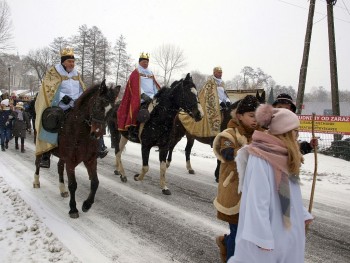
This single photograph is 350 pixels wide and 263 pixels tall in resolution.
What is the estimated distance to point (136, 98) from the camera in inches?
276

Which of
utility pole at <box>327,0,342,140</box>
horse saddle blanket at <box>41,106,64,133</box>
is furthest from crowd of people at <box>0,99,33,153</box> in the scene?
utility pole at <box>327,0,342,140</box>

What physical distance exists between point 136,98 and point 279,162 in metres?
5.32

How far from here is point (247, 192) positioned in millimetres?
2109

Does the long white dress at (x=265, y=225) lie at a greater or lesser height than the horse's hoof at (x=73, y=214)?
greater

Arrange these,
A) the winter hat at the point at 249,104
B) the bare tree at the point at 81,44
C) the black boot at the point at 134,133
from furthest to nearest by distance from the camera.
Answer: the bare tree at the point at 81,44, the black boot at the point at 134,133, the winter hat at the point at 249,104

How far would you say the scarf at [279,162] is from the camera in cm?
204

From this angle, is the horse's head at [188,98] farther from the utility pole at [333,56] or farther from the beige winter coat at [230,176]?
the utility pole at [333,56]

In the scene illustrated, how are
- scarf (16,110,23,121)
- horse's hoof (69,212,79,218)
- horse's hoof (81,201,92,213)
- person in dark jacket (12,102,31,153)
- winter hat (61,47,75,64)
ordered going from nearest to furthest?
horse's hoof (69,212,79,218) < horse's hoof (81,201,92,213) < winter hat (61,47,75,64) < person in dark jacket (12,102,31,153) < scarf (16,110,23,121)

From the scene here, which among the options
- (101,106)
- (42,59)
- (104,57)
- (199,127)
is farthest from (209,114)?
(42,59)

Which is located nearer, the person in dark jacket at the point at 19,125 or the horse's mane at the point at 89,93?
the horse's mane at the point at 89,93

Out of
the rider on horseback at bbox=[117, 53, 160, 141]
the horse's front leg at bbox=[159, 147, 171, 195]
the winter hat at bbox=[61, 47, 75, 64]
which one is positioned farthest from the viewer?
the rider on horseback at bbox=[117, 53, 160, 141]

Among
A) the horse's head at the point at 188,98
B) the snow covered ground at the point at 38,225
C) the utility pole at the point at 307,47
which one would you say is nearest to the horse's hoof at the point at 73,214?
the snow covered ground at the point at 38,225

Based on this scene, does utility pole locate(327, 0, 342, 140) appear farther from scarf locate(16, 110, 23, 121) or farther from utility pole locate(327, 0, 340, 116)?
scarf locate(16, 110, 23, 121)

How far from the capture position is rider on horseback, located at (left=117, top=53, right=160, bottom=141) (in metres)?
6.88
